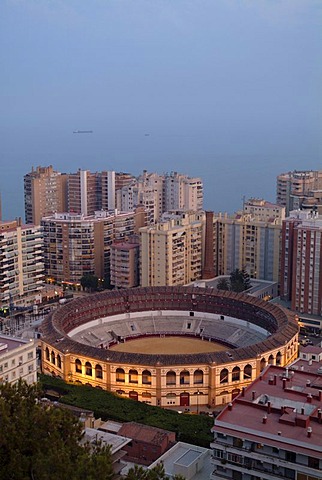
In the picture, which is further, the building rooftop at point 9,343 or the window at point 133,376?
the window at point 133,376

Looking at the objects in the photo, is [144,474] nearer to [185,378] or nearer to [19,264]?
[185,378]

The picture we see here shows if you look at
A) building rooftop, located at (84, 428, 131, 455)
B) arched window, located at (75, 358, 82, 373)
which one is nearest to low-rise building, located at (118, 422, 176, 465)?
building rooftop, located at (84, 428, 131, 455)

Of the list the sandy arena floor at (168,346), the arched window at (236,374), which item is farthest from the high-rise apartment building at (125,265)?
the arched window at (236,374)

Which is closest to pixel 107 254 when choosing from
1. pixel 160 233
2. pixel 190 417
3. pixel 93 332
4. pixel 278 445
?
pixel 160 233

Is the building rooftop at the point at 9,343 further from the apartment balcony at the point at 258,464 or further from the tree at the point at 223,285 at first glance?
the tree at the point at 223,285

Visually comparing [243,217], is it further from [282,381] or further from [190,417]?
[282,381]

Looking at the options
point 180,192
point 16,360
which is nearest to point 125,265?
point 180,192
